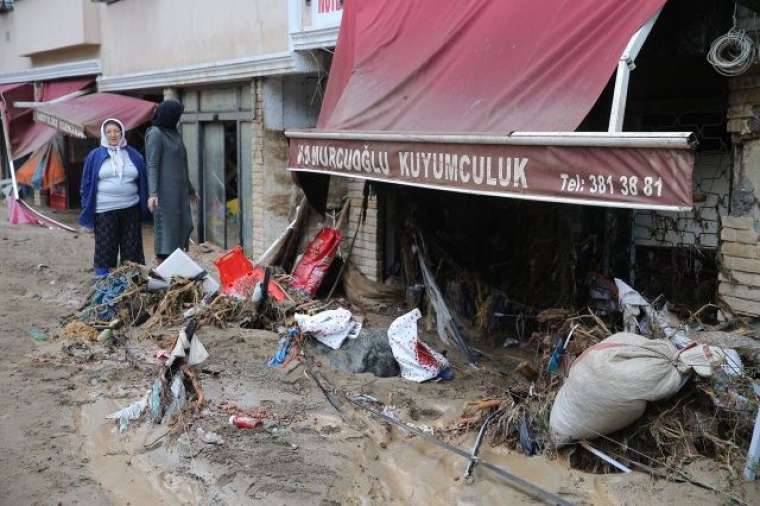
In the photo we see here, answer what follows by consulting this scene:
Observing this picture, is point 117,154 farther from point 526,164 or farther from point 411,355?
point 526,164

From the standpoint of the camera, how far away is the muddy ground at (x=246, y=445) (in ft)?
12.3

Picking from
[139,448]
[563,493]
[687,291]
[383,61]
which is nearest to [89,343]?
[139,448]

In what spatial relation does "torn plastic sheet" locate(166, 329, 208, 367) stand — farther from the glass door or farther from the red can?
the glass door

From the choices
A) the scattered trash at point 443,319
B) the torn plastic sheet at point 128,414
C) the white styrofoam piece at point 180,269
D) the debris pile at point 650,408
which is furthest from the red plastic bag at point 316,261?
the debris pile at point 650,408

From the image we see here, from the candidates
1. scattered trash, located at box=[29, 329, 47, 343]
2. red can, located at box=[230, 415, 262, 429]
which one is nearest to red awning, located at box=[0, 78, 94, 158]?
scattered trash, located at box=[29, 329, 47, 343]

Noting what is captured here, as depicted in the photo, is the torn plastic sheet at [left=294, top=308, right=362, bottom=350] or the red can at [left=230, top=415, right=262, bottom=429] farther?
the torn plastic sheet at [left=294, top=308, right=362, bottom=350]

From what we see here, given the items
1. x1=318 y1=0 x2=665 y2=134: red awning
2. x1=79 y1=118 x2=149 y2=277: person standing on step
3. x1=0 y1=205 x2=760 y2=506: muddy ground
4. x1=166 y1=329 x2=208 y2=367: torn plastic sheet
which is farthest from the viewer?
x1=79 y1=118 x2=149 y2=277: person standing on step

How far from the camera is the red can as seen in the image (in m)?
4.44

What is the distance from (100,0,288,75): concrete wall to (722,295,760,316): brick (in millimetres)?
5675

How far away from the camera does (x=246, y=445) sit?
4.20 m

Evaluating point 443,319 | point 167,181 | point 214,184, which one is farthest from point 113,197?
point 214,184

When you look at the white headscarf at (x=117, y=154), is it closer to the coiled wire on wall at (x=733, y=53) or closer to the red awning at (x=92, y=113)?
the red awning at (x=92, y=113)

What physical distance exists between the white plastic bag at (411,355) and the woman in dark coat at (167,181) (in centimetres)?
311

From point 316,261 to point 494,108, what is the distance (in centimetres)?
329
